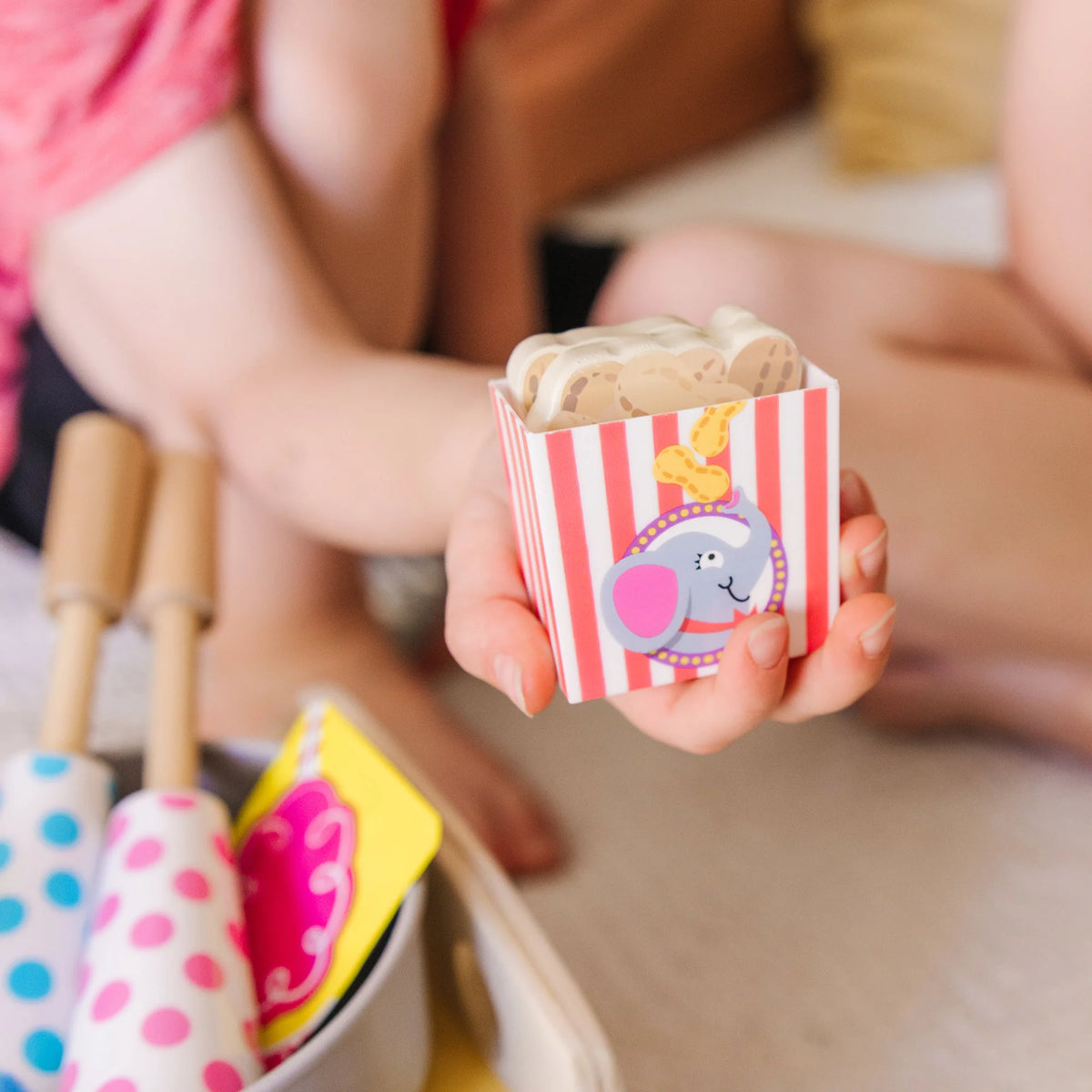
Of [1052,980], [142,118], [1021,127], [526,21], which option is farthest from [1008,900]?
[526,21]

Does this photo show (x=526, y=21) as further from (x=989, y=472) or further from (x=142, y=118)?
(x=989, y=472)

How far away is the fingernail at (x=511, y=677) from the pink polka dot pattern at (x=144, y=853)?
0.13 meters

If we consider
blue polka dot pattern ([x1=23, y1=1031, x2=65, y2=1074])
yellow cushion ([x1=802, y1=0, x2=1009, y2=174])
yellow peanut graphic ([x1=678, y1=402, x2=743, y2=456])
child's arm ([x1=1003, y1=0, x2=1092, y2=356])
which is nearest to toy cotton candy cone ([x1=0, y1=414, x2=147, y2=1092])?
blue polka dot pattern ([x1=23, y1=1031, x2=65, y2=1074])

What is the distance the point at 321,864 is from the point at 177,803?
53mm

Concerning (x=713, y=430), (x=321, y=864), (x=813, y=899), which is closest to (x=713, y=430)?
(x=713, y=430)

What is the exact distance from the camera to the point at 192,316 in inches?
22.4

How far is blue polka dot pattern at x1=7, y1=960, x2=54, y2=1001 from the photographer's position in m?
0.34

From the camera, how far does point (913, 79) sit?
1.12 m

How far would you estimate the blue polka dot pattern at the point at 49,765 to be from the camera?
1.30 feet

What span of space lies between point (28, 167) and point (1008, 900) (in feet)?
1.92

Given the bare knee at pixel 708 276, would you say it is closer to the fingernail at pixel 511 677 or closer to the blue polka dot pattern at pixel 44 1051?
the fingernail at pixel 511 677

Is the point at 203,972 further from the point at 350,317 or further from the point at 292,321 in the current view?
the point at 350,317

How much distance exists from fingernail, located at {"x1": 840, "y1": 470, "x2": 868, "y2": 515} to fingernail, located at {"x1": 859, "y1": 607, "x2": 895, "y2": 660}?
54 mm

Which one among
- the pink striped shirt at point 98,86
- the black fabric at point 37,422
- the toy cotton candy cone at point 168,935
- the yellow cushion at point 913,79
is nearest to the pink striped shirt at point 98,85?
the pink striped shirt at point 98,86
